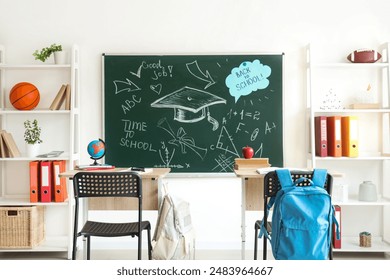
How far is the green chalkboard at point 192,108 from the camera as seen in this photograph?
4.55 metres

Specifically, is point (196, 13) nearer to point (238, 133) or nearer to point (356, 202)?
point (238, 133)

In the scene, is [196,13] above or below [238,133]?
above

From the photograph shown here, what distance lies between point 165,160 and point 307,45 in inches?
65.6

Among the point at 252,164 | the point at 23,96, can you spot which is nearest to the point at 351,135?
the point at 252,164

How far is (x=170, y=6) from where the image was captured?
4.60 meters

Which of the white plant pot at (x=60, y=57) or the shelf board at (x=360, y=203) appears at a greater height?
the white plant pot at (x=60, y=57)

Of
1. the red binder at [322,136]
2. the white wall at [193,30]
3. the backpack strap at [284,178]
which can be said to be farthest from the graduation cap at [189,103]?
the backpack strap at [284,178]

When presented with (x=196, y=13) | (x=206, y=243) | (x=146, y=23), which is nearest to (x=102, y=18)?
(x=146, y=23)

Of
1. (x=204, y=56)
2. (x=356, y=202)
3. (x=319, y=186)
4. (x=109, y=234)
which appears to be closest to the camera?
(x=319, y=186)

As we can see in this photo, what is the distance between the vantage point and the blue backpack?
2771 millimetres

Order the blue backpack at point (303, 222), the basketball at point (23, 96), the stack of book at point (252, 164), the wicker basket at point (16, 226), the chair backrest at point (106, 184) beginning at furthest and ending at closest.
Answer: the basketball at point (23, 96) → the wicker basket at point (16, 226) → the stack of book at point (252, 164) → the chair backrest at point (106, 184) → the blue backpack at point (303, 222)

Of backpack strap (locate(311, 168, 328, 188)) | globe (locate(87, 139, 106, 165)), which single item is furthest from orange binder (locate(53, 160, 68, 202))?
backpack strap (locate(311, 168, 328, 188))

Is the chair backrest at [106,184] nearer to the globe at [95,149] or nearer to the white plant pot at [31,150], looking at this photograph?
the globe at [95,149]

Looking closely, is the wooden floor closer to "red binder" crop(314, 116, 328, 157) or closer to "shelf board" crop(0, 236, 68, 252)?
"shelf board" crop(0, 236, 68, 252)
